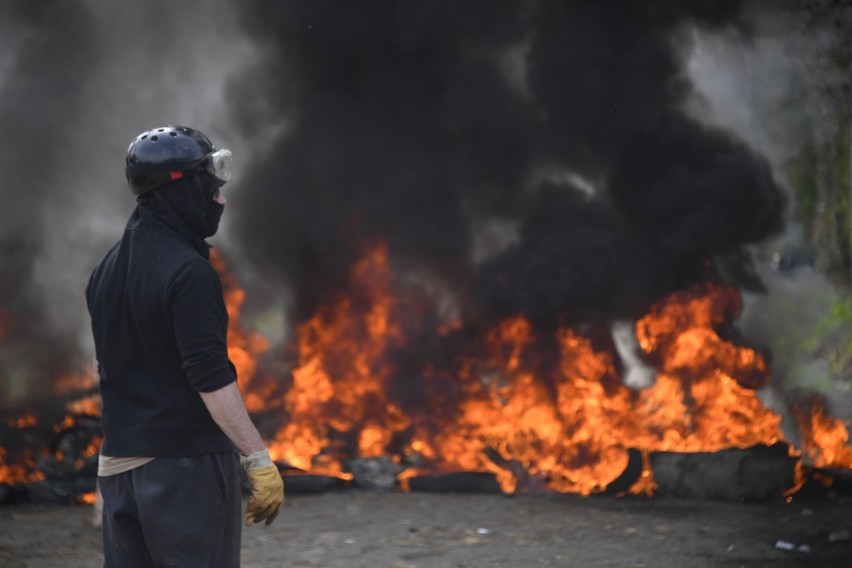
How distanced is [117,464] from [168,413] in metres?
0.24

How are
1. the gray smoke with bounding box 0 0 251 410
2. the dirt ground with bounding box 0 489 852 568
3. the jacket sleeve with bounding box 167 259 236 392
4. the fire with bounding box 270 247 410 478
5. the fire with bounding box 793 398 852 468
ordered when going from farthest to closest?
the gray smoke with bounding box 0 0 251 410
the fire with bounding box 270 247 410 478
the fire with bounding box 793 398 852 468
the dirt ground with bounding box 0 489 852 568
the jacket sleeve with bounding box 167 259 236 392

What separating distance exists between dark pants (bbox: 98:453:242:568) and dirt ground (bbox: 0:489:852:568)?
128 inches

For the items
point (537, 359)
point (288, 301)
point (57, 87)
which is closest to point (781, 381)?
point (537, 359)

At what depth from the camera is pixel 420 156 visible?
10711 mm

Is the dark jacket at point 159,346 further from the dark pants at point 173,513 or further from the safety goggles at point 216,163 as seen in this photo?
the safety goggles at point 216,163

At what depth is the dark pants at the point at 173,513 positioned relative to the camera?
9.05 ft

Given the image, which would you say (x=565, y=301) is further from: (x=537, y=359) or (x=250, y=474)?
(x=250, y=474)

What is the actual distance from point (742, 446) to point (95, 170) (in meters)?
7.59

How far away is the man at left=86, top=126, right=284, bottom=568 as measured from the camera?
2.71 m

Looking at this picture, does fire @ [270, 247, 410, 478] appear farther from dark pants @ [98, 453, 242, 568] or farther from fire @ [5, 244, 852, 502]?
dark pants @ [98, 453, 242, 568]

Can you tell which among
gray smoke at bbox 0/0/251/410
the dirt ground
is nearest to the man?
the dirt ground

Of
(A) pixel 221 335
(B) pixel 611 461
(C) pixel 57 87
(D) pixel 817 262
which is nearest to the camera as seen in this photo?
(A) pixel 221 335

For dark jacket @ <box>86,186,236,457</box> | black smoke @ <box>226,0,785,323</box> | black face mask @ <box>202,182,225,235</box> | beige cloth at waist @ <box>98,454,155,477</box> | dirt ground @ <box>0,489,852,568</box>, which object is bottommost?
dirt ground @ <box>0,489,852,568</box>

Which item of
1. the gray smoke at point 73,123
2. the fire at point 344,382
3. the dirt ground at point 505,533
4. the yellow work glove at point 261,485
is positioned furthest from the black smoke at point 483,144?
the yellow work glove at point 261,485
